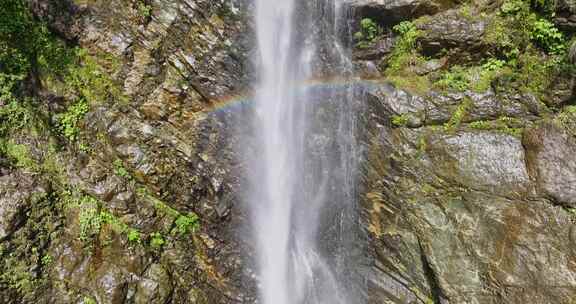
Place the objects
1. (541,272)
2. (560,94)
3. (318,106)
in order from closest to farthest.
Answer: (541,272), (560,94), (318,106)

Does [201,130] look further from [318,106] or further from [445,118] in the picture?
[445,118]

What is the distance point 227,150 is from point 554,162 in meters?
5.62

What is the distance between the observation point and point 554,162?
211 inches

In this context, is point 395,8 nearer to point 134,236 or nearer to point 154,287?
point 134,236

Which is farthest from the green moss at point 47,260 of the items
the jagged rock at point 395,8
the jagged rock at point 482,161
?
the jagged rock at point 395,8

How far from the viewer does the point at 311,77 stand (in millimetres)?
7742

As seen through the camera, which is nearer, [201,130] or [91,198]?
[91,198]

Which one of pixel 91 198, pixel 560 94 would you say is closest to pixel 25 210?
pixel 91 198

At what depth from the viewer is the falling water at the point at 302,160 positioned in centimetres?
700

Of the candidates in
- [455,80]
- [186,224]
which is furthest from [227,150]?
[455,80]

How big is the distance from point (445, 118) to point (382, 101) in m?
1.18

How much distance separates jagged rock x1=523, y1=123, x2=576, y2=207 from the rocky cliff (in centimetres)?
3

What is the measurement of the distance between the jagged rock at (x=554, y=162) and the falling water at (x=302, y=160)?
2.96m

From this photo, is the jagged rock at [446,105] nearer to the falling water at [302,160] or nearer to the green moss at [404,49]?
the green moss at [404,49]
